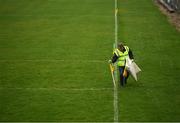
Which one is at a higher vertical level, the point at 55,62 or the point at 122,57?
the point at 122,57

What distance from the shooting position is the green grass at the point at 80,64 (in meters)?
18.6

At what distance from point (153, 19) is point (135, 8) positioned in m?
6.21

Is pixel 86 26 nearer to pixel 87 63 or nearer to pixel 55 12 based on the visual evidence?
pixel 55 12

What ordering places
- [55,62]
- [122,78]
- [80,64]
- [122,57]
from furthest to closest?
1. [55,62]
2. [80,64]
3. [122,78]
4. [122,57]

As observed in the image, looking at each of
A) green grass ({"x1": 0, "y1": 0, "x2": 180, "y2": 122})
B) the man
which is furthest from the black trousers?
green grass ({"x1": 0, "y1": 0, "x2": 180, "y2": 122})

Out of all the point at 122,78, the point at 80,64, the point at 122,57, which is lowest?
the point at 80,64

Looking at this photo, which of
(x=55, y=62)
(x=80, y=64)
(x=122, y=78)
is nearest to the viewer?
(x=122, y=78)

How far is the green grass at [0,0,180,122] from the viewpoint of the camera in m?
18.6

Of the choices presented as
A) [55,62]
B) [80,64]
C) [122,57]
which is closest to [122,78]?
[122,57]

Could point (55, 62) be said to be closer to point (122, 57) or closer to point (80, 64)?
point (80, 64)

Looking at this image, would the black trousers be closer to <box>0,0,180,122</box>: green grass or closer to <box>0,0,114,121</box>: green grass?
<box>0,0,180,122</box>: green grass

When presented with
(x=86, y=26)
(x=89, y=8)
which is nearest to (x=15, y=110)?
(x=86, y=26)

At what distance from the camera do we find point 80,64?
83.1 feet

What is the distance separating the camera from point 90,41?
30.7m
